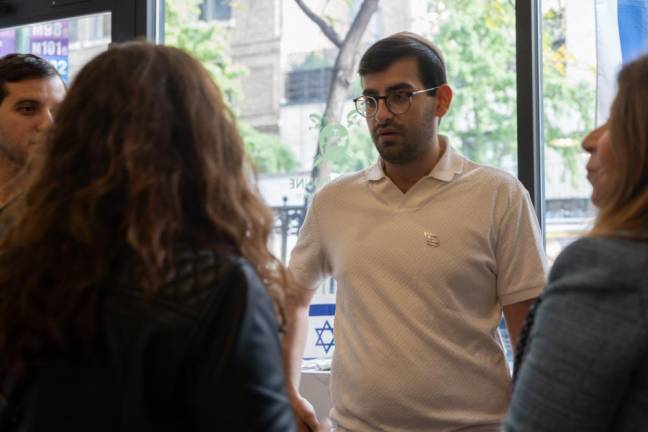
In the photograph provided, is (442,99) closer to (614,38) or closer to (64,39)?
(614,38)

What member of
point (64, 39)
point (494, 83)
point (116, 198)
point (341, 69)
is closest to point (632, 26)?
point (494, 83)

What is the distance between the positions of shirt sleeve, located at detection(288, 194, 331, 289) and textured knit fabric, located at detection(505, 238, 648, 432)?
1.29 metres

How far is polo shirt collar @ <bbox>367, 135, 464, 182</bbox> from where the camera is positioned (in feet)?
7.70

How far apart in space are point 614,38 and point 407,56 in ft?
3.10

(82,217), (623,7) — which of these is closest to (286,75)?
(623,7)

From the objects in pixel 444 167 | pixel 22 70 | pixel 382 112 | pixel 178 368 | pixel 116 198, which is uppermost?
pixel 22 70

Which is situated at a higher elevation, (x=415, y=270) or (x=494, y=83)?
(x=494, y=83)

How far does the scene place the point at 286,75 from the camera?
4.11 metres

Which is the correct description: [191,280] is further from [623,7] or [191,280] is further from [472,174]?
[623,7]

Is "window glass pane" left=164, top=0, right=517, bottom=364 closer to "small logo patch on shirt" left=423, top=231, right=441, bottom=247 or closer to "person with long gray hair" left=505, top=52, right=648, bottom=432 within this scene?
"small logo patch on shirt" left=423, top=231, right=441, bottom=247

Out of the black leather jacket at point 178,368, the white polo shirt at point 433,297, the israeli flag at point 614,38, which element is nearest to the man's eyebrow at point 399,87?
the white polo shirt at point 433,297

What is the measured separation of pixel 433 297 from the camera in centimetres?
217

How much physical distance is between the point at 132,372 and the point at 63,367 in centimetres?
11

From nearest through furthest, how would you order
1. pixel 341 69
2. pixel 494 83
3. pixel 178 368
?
pixel 178 368, pixel 494 83, pixel 341 69
